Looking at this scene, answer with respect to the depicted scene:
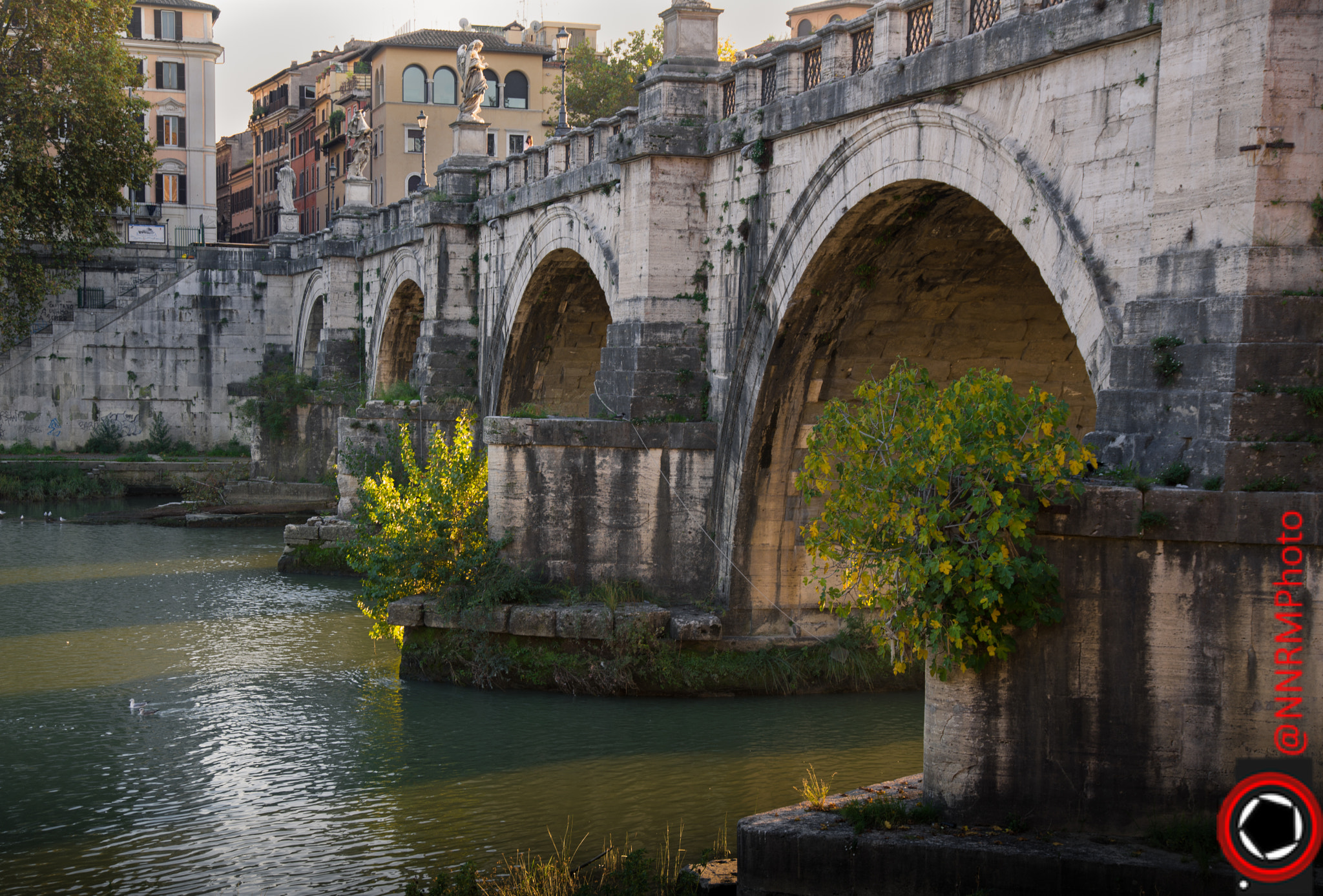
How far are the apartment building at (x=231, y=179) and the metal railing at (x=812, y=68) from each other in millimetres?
54534

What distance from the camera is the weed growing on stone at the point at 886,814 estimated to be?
671cm

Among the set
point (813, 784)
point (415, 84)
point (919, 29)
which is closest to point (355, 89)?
point (415, 84)

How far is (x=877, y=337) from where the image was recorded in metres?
12.2

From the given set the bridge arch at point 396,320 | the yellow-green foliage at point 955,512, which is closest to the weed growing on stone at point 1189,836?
the yellow-green foliage at point 955,512

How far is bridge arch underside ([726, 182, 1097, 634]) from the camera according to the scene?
Answer: 35.4ft

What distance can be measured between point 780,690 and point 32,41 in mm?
23888

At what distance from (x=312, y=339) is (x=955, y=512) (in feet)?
94.1

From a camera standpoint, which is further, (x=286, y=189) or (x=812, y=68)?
(x=286, y=189)

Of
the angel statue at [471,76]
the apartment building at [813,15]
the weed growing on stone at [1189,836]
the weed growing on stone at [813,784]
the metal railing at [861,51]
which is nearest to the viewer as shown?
the weed growing on stone at [1189,836]

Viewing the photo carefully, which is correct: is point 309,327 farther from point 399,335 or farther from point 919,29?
point 919,29

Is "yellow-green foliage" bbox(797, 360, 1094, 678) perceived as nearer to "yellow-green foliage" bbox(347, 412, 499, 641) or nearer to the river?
the river

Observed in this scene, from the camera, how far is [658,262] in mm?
13055

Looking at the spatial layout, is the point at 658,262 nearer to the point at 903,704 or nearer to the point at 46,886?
the point at 903,704

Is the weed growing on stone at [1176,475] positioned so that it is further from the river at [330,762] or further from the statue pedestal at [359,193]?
the statue pedestal at [359,193]
